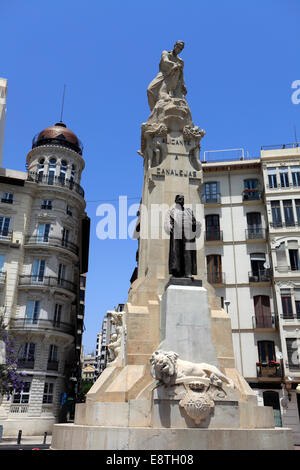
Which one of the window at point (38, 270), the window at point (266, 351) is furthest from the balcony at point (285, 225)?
the window at point (38, 270)

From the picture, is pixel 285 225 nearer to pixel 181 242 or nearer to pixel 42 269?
pixel 42 269

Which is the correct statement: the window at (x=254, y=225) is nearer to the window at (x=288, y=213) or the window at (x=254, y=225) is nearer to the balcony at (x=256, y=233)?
the balcony at (x=256, y=233)

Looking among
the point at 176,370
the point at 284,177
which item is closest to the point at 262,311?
the point at 284,177

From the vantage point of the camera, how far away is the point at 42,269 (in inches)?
1455

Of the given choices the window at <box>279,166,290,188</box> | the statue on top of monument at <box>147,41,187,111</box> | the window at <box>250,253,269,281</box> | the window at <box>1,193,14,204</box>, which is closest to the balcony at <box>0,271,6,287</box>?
the window at <box>1,193,14,204</box>

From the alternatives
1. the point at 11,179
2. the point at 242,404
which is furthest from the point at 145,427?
the point at 11,179

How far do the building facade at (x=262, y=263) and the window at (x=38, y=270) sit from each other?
15.7m

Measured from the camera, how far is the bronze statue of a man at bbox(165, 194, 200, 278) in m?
11.7

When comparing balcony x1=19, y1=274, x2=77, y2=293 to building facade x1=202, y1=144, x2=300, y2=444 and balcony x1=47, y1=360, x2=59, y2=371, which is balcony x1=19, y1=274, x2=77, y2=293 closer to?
balcony x1=47, y1=360, x2=59, y2=371

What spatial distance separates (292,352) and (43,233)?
2519 cm

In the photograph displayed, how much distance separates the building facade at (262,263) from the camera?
3052cm

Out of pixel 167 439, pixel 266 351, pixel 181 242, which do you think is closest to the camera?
pixel 167 439

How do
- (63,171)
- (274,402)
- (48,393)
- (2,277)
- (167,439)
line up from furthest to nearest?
(63,171) < (2,277) < (48,393) < (274,402) < (167,439)
